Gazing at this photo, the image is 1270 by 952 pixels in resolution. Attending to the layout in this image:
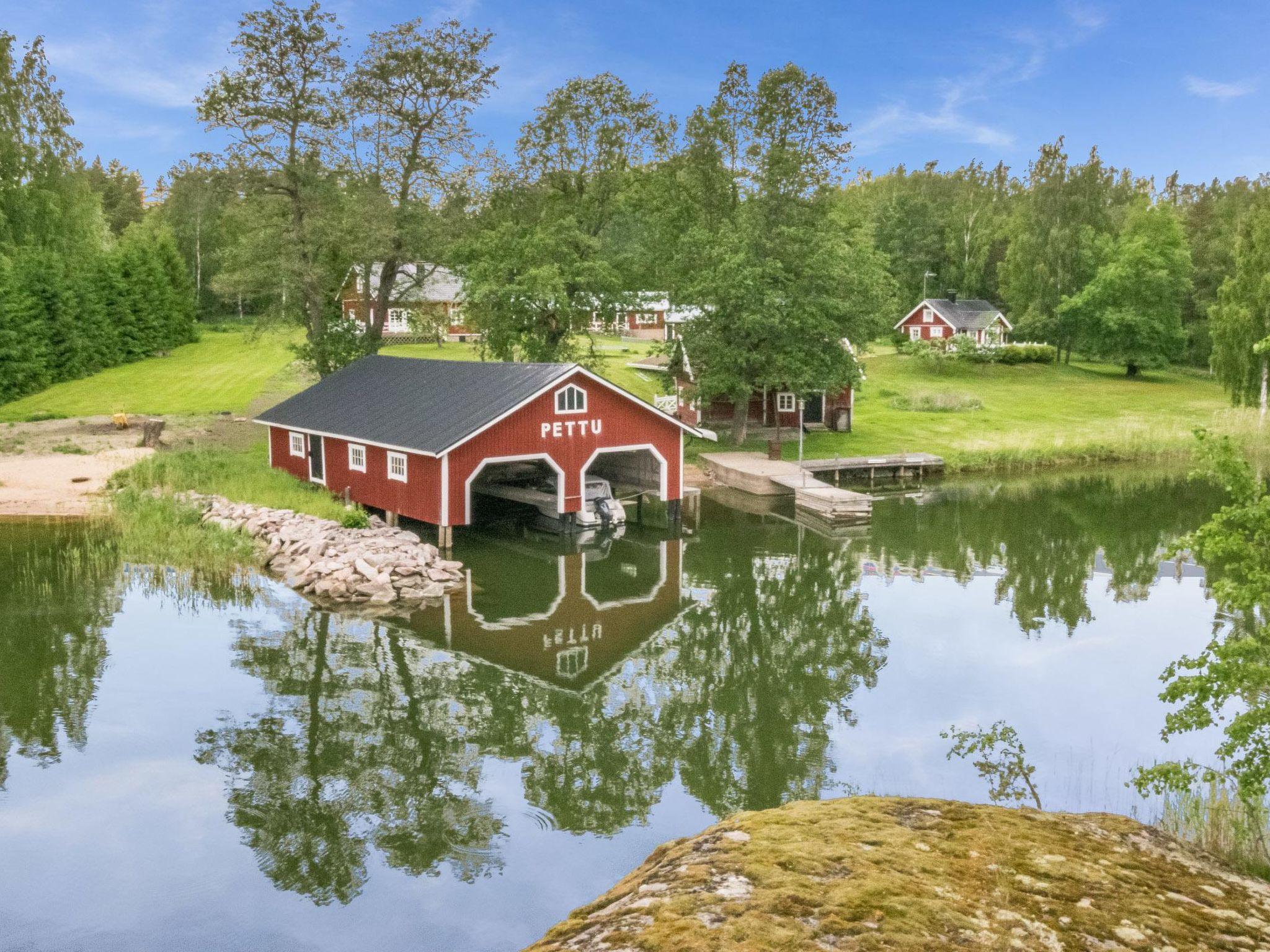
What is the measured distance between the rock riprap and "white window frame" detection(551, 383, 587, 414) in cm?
463

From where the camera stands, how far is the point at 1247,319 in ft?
136

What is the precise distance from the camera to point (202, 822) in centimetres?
1252

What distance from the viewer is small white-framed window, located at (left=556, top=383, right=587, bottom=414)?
26812 millimetres

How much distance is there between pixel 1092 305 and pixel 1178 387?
251 inches

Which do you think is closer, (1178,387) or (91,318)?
(91,318)

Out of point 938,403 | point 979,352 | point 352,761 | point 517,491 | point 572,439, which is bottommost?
point 352,761

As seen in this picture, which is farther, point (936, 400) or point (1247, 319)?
point (936, 400)

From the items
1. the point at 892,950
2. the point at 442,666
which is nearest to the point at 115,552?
the point at 442,666

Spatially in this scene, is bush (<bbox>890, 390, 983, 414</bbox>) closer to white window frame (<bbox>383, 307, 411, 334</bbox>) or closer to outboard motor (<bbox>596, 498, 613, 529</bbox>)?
outboard motor (<bbox>596, 498, 613, 529</bbox>)

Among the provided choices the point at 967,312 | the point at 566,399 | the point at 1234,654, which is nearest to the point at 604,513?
the point at 566,399

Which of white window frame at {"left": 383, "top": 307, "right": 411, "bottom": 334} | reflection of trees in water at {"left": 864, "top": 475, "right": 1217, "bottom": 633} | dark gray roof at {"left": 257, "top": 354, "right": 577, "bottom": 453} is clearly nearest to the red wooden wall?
dark gray roof at {"left": 257, "top": 354, "right": 577, "bottom": 453}

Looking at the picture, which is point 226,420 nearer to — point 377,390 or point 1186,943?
point 377,390

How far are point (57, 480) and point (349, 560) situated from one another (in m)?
14.6

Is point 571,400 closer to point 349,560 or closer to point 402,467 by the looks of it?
point 402,467
